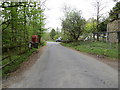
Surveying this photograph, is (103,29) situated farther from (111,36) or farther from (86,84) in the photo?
(86,84)

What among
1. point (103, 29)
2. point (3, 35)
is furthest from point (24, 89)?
point (103, 29)

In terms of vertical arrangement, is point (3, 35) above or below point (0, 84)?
above

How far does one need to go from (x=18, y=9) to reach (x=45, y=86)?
601 centimetres

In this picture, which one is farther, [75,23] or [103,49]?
[75,23]

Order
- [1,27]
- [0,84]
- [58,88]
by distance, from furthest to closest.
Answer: [1,27] < [0,84] < [58,88]

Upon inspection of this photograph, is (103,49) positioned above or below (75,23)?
below

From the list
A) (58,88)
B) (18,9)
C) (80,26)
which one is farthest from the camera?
(80,26)

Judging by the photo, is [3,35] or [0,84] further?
[3,35]

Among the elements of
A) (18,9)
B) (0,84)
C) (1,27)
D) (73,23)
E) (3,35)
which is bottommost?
(0,84)

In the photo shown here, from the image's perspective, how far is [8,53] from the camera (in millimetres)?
5879

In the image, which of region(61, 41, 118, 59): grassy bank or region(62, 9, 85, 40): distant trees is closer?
region(61, 41, 118, 59): grassy bank

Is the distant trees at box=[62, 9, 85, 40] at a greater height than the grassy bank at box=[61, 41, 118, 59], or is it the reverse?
the distant trees at box=[62, 9, 85, 40]

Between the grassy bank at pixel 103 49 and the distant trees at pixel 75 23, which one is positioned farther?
the distant trees at pixel 75 23

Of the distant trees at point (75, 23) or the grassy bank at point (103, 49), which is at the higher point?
the distant trees at point (75, 23)
